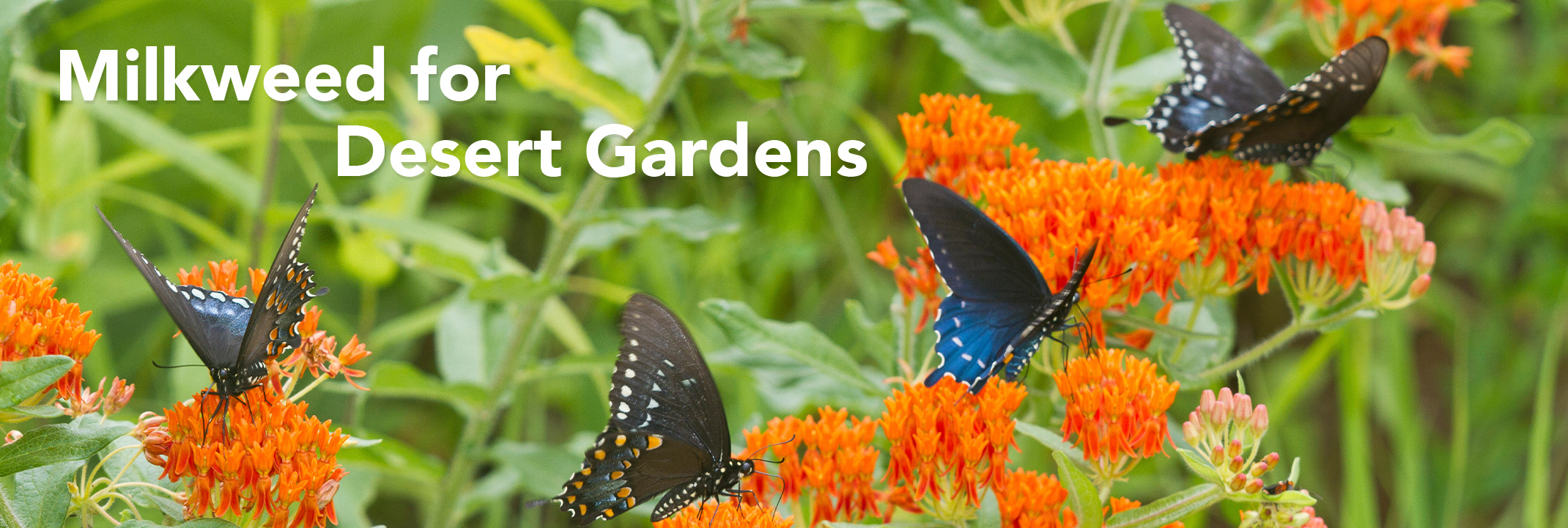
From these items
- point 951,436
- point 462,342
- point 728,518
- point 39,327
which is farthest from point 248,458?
point 462,342

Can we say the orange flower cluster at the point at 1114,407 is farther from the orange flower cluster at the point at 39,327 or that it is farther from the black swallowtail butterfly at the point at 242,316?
the orange flower cluster at the point at 39,327

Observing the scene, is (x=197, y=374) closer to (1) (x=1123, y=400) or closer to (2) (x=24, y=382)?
(2) (x=24, y=382)

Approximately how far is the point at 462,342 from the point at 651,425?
47.0 inches

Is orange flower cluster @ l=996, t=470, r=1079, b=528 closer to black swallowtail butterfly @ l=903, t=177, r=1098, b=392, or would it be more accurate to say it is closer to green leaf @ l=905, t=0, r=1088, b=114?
black swallowtail butterfly @ l=903, t=177, r=1098, b=392

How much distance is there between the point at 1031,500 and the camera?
165cm

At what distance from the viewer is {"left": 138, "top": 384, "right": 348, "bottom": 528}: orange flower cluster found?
1455 millimetres

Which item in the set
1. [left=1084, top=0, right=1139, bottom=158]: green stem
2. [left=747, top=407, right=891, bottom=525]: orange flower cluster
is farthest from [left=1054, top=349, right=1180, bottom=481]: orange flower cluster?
[left=1084, top=0, right=1139, bottom=158]: green stem

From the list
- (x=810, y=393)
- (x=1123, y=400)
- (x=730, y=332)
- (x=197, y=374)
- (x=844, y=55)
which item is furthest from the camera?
(x=844, y=55)

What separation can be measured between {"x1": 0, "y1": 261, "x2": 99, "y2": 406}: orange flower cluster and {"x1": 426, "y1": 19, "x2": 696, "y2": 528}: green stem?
3.45ft

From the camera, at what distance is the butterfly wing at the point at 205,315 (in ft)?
4.73

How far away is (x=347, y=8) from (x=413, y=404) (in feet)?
4.91

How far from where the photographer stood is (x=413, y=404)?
4.42 meters

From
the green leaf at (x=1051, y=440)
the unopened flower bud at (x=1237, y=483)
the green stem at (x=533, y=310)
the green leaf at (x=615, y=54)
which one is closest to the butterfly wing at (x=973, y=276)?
the green leaf at (x=1051, y=440)

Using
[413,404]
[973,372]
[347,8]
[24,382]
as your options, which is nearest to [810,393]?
[973,372]
